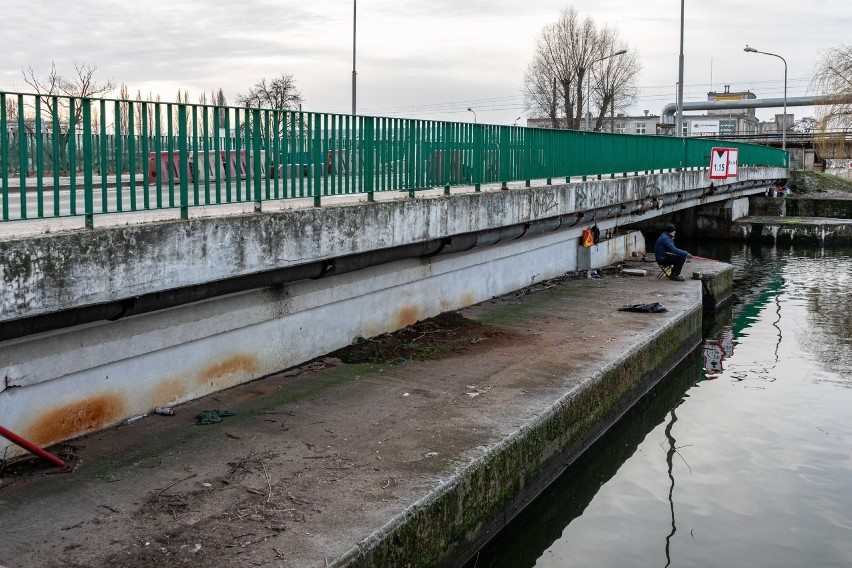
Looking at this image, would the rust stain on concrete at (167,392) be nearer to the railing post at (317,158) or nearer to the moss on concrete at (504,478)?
the railing post at (317,158)

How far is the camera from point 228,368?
7.76 metres

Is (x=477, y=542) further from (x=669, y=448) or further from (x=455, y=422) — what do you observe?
(x=669, y=448)

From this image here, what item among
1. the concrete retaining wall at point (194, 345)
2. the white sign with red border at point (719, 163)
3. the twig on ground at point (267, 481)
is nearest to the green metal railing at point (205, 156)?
the concrete retaining wall at point (194, 345)

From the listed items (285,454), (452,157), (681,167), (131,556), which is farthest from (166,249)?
(681,167)

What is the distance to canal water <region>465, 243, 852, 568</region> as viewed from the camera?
7004 mm

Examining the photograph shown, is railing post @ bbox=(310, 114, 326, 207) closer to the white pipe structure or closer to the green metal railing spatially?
the green metal railing

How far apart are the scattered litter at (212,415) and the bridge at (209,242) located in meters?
0.40

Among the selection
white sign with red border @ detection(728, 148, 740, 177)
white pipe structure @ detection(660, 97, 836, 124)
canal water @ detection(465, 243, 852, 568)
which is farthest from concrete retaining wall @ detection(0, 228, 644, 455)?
white pipe structure @ detection(660, 97, 836, 124)

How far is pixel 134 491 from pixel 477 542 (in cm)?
245

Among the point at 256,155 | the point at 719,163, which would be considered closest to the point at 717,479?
the point at 256,155

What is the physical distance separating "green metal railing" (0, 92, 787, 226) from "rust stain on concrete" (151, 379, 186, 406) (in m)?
1.40

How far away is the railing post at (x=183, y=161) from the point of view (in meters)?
6.89

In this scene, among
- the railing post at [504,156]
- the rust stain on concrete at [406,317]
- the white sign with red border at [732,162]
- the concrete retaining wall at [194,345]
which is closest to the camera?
the concrete retaining wall at [194,345]

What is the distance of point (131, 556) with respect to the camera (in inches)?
179
